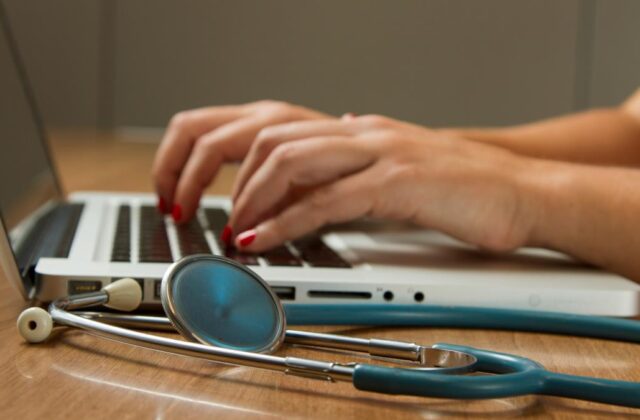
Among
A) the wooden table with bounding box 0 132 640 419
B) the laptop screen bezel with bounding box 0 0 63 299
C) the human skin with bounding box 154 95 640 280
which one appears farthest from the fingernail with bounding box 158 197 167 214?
the wooden table with bounding box 0 132 640 419

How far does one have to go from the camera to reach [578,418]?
380mm

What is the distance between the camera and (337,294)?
0.58 meters

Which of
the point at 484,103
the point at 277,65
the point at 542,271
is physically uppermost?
the point at 542,271

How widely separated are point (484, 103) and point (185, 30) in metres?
1.03

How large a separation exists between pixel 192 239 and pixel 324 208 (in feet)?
0.42

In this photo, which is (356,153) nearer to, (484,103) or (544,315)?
(544,315)

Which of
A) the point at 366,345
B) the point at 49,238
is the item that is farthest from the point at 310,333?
the point at 49,238

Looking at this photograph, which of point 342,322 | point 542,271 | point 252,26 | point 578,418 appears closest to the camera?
point 578,418

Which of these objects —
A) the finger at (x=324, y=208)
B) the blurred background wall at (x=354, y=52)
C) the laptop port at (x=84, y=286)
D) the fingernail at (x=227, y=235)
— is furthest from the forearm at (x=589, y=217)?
the blurred background wall at (x=354, y=52)

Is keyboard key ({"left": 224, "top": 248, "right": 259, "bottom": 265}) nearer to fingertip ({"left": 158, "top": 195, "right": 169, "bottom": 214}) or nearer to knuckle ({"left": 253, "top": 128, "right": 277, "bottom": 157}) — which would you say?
knuckle ({"left": 253, "top": 128, "right": 277, "bottom": 157})

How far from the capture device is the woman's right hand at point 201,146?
0.90 m

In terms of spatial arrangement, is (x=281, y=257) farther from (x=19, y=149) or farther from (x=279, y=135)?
(x=19, y=149)

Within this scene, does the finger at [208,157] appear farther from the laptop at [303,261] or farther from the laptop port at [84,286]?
the laptop port at [84,286]

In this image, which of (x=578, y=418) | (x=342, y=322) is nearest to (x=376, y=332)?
(x=342, y=322)
